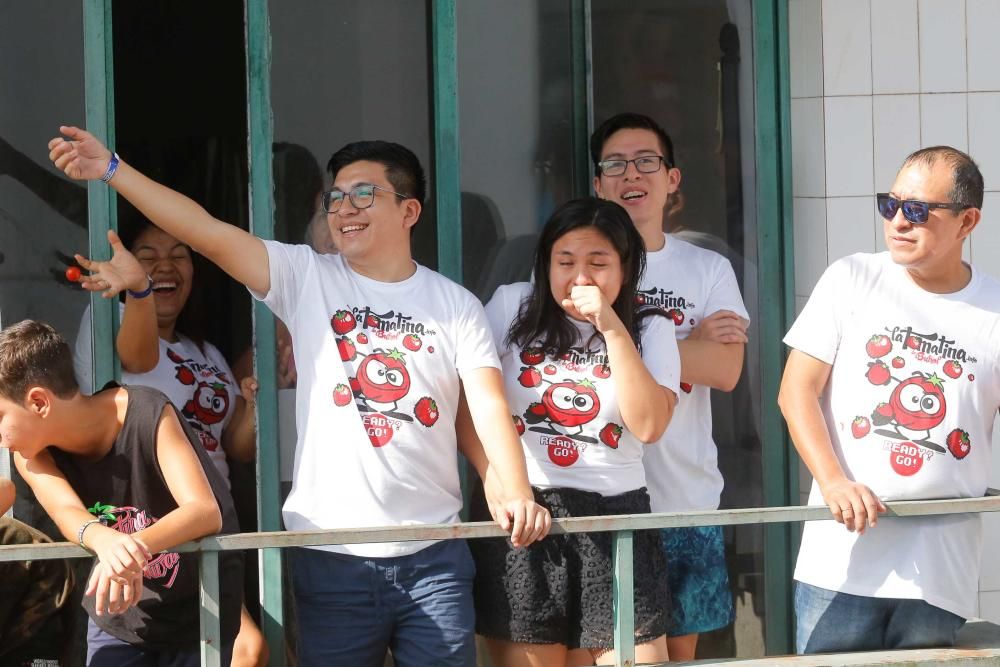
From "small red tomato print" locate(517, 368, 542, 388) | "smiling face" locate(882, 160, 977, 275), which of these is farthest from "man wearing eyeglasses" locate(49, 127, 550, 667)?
"smiling face" locate(882, 160, 977, 275)

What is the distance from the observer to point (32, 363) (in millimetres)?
2996

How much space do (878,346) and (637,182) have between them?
0.90m

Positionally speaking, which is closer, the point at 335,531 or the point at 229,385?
the point at 335,531

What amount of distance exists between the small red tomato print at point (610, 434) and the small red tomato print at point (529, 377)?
0.68 feet

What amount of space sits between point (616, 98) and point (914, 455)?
1.65 metres

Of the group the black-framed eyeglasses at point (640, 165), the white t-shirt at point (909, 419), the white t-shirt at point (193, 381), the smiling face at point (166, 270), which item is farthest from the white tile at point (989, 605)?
the smiling face at point (166, 270)

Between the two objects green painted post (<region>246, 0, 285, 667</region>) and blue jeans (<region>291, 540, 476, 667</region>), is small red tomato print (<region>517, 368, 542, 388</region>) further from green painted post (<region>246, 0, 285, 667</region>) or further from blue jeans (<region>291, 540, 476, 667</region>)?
green painted post (<region>246, 0, 285, 667</region>)

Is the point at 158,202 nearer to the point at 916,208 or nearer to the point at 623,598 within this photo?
the point at 623,598

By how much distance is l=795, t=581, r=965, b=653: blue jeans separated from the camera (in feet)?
10.9

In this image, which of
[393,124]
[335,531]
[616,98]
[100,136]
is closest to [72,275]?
[100,136]

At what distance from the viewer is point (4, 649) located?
3.19m

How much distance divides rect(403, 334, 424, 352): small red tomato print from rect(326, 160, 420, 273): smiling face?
0.24 meters

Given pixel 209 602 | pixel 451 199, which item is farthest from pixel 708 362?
pixel 209 602

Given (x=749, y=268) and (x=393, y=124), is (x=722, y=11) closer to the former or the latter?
(x=749, y=268)
